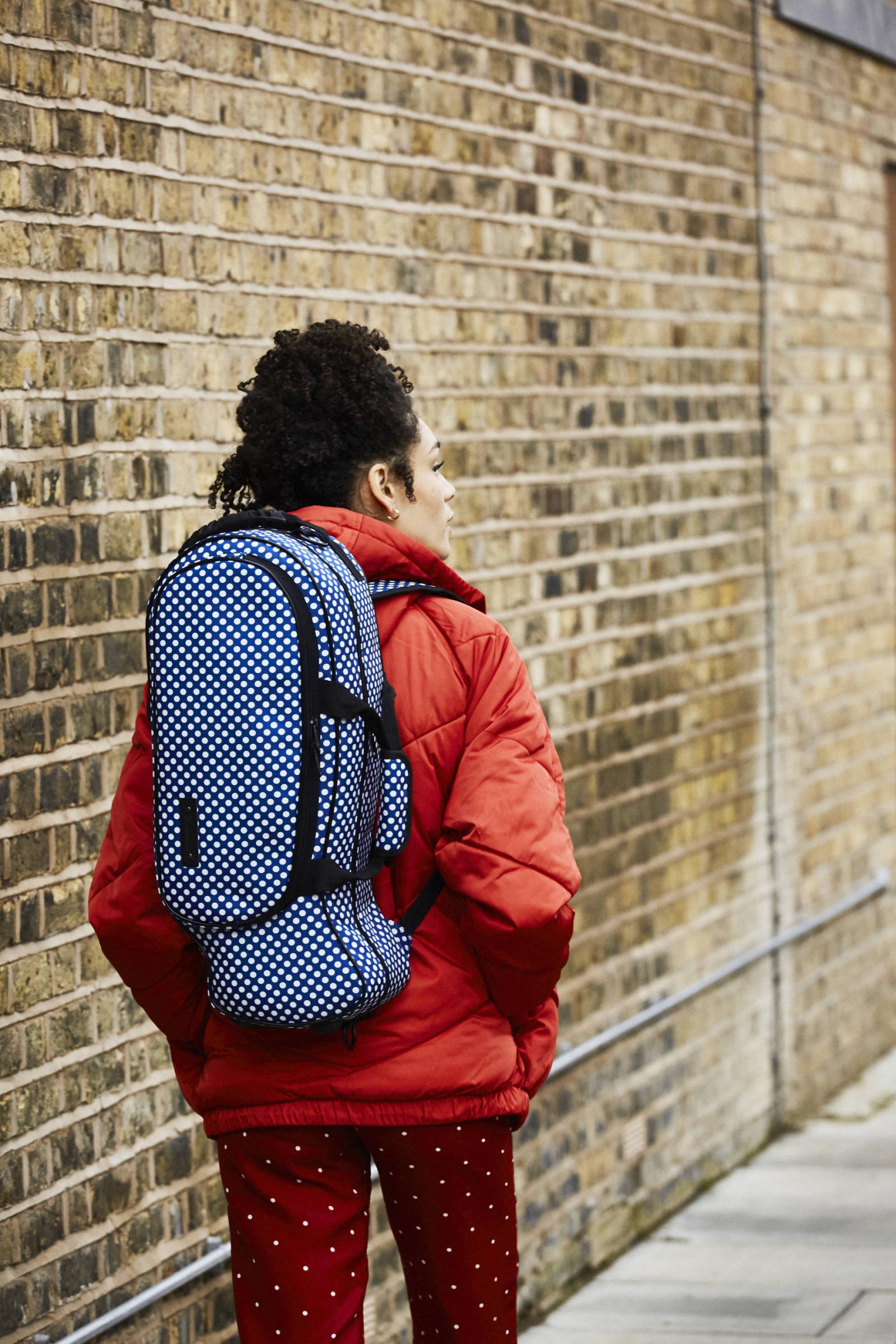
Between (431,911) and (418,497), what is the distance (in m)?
0.61

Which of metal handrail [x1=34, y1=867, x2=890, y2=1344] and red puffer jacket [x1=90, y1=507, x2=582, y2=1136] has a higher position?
red puffer jacket [x1=90, y1=507, x2=582, y2=1136]

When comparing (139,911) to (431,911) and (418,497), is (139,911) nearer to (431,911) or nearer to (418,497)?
(431,911)

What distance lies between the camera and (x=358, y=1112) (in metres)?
2.83

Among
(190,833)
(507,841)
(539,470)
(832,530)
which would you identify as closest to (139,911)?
(190,833)

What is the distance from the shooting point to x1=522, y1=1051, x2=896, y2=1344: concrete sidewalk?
4.87 m

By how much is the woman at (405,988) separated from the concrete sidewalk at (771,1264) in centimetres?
202

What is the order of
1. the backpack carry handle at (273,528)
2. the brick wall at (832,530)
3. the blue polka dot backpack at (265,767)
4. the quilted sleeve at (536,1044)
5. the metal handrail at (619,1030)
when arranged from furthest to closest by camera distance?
the brick wall at (832,530), the metal handrail at (619,1030), the quilted sleeve at (536,1044), the backpack carry handle at (273,528), the blue polka dot backpack at (265,767)

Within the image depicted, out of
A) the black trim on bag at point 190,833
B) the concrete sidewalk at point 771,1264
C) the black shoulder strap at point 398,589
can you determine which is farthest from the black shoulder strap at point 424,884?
the concrete sidewalk at point 771,1264

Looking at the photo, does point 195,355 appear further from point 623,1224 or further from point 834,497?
point 834,497

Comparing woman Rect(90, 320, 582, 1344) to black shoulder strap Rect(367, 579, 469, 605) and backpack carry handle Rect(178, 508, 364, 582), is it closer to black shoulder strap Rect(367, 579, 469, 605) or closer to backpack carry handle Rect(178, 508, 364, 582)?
black shoulder strap Rect(367, 579, 469, 605)

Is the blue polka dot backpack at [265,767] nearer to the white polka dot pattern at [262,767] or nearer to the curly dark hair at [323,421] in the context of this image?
the white polka dot pattern at [262,767]

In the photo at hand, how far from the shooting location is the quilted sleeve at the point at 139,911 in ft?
9.34

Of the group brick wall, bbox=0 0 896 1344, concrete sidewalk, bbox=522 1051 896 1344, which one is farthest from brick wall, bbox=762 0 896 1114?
concrete sidewalk, bbox=522 1051 896 1344

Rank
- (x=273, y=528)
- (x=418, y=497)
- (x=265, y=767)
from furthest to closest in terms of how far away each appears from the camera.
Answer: (x=418, y=497) < (x=273, y=528) < (x=265, y=767)
